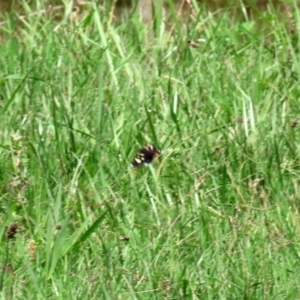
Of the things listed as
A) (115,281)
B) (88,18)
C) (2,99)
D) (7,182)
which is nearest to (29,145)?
(7,182)

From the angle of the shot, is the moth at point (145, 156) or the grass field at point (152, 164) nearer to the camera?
the grass field at point (152, 164)

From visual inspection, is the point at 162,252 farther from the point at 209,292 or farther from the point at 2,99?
the point at 2,99

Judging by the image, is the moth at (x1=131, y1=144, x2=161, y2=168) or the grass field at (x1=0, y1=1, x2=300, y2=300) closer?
the grass field at (x1=0, y1=1, x2=300, y2=300)

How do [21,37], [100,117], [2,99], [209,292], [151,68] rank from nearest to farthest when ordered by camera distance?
[209,292]
[100,117]
[2,99]
[151,68]
[21,37]

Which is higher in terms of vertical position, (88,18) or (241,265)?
(88,18)
